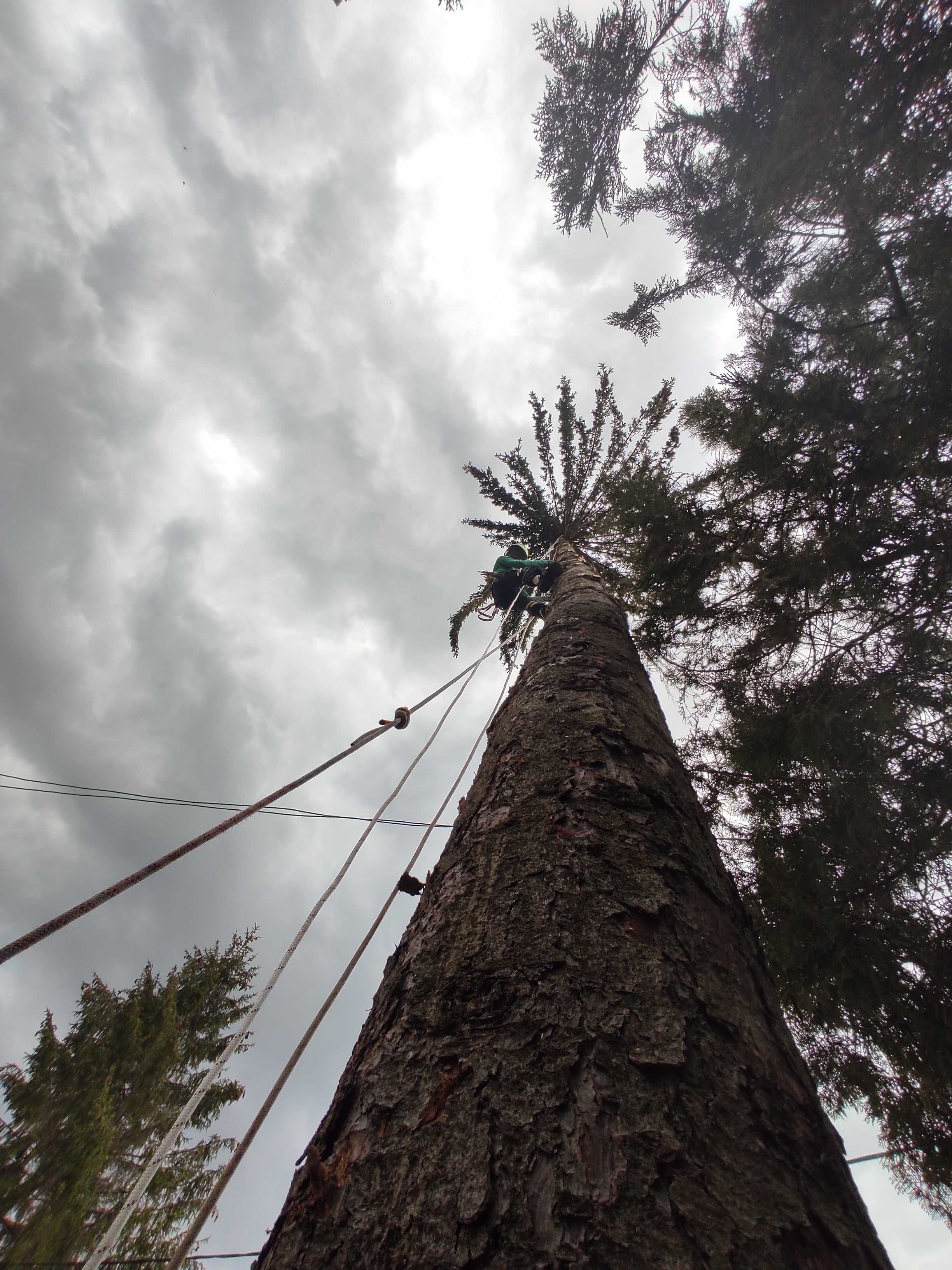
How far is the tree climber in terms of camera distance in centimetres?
542

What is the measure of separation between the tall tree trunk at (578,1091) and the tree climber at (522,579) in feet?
12.5

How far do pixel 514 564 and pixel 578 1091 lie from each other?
5.18 metres

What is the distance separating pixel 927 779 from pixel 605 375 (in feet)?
26.0

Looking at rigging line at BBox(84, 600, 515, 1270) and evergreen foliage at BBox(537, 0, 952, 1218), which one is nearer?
rigging line at BBox(84, 600, 515, 1270)

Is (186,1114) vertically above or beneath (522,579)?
beneath

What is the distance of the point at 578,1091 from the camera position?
72cm

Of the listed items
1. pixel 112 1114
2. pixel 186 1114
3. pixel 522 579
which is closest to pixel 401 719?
pixel 186 1114

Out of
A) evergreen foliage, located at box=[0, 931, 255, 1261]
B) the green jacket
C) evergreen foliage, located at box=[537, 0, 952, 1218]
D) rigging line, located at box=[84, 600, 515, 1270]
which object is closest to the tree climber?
the green jacket

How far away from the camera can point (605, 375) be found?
9273mm

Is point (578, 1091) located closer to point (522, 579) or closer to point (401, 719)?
point (401, 719)

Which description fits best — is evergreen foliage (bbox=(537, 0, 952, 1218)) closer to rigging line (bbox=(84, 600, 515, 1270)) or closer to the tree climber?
the tree climber

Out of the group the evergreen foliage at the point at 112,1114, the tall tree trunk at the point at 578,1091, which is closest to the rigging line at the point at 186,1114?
the tall tree trunk at the point at 578,1091

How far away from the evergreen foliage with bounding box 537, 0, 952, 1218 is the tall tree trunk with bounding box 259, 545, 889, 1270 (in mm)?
2558

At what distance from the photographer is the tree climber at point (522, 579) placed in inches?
213
